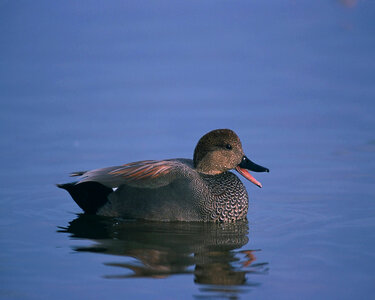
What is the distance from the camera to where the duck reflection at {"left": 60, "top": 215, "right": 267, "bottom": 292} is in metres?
6.84

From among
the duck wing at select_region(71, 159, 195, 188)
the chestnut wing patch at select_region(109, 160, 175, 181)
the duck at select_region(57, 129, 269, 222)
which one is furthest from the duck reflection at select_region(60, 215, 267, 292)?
the chestnut wing patch at select_region(109, 160, 175, 181)

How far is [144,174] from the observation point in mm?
9016

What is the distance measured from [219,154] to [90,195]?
5.28ft

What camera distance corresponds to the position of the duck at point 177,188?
8820 millimetres

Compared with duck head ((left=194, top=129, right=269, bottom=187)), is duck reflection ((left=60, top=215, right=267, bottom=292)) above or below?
below

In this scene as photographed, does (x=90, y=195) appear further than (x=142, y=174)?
Yes

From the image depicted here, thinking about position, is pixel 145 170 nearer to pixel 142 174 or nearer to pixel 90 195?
pixel 142 174

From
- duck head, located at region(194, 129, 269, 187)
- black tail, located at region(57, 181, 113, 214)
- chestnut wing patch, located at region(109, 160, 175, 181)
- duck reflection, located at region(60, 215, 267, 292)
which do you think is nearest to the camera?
duck reflection, located at region(60, 215, 267, 292)

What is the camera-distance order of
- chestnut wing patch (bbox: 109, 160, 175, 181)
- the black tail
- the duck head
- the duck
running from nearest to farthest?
the duck, chestnut wing patch (bbox: 109, 160, 175, 181), the black tail, the duck head

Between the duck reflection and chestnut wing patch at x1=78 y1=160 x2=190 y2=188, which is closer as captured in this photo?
the duck reflection

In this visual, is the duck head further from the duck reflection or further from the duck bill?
the duck reflection

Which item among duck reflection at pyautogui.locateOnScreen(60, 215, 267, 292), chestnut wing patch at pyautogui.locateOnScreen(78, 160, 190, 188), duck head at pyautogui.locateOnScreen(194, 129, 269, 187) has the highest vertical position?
duck head at pyautogui.locateOnScreen(194, 129, 269, 187)

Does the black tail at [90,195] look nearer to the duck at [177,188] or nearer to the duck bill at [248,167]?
the duck at [177,188]

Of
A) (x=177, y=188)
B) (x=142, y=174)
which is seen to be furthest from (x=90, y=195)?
(x=177, y=188)
